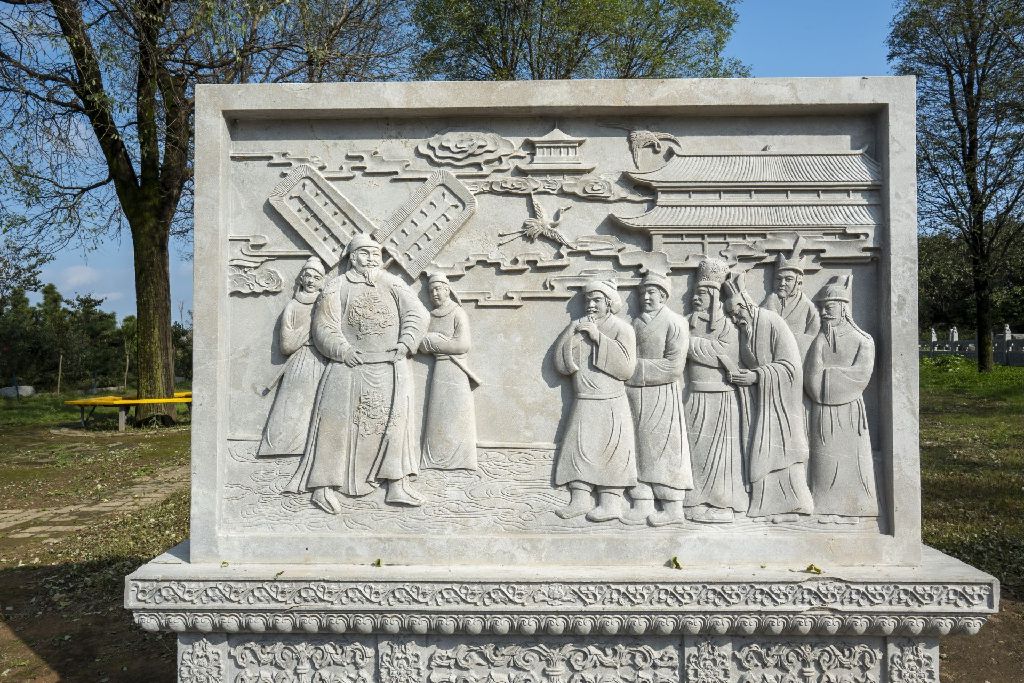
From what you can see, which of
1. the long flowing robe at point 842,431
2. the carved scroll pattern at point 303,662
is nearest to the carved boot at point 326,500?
the carved scroll pattern at point 303,662

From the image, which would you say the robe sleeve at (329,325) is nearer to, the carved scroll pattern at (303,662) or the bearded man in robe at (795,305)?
the carved scroll pattern at (303,662)

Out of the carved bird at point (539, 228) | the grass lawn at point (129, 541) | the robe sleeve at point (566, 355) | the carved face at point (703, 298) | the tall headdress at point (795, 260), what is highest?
the carved bird at point (539, 228)

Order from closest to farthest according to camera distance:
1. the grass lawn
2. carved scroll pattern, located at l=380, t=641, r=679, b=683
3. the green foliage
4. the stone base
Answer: the stone base < carved scroll pattern, located at l=380, t=641, r=679, b=683 < the grass lawn < the green foliage

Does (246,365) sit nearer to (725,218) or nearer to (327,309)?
(327,309)

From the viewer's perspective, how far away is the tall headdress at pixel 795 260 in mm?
3893

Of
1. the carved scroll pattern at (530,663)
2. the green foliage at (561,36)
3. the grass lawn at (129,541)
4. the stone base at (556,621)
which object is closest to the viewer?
the stone base at (556,621)

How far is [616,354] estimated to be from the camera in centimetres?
388

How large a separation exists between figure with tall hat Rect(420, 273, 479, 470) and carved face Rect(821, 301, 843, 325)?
205 cm

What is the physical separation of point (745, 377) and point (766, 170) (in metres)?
1.22

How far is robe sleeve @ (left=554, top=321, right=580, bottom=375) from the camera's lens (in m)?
3.90

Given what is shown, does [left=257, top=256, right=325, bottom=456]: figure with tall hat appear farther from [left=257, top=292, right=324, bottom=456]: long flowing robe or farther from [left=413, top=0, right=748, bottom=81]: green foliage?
[left=413, top=0, right=748, bottom=81]: green foliage

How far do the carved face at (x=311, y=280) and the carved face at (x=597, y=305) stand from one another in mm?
1570

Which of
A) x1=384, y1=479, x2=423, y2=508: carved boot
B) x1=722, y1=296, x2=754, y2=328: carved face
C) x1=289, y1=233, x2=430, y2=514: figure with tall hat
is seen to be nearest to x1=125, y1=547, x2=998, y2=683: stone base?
x1=384, y1=479, x2=423, y2=508: carved boot

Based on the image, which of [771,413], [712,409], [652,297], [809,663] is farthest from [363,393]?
[809,663]
